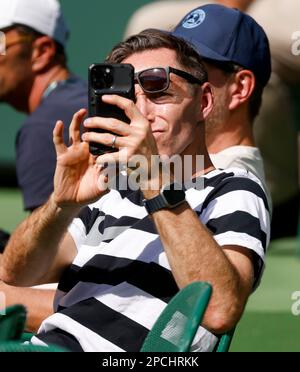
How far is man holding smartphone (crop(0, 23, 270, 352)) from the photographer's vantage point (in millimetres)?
2711

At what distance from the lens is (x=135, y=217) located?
3.10 m

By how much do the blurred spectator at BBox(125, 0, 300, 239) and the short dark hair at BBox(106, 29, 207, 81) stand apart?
2.84 metres

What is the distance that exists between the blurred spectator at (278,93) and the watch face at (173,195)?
3.35 m

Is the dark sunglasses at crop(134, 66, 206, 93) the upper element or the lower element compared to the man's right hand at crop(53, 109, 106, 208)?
upper

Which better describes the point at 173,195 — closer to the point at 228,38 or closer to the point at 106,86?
the point at 106,86

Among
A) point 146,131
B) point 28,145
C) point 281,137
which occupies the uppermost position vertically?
point 146,131

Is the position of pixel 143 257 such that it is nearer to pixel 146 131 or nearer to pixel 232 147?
pixel 146 131

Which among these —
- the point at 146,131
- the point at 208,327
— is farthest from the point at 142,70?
the point at 208,327

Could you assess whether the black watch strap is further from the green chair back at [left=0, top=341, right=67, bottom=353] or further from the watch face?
the green chair back at [left=0, top=341, right=67, bottom=353]

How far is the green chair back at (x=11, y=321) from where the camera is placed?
8.58 feet

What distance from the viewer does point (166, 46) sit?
3109 millimetres

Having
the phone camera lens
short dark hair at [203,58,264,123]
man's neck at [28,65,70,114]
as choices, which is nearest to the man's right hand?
the phone camera lens

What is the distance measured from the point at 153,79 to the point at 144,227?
0.41m
